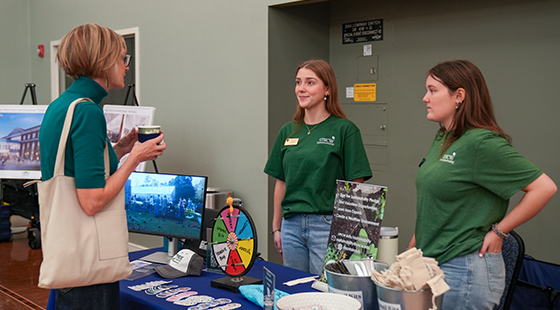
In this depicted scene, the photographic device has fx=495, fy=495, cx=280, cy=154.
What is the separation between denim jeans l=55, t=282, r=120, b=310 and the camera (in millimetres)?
1429

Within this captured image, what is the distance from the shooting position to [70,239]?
1.40 metres

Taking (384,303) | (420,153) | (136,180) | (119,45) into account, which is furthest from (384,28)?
(384,303)

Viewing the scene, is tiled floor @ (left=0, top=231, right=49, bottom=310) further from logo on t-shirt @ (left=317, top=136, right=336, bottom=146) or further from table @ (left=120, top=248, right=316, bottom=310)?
logo on t-shirt @ (left=317, top=136, right=336, bottom=146)

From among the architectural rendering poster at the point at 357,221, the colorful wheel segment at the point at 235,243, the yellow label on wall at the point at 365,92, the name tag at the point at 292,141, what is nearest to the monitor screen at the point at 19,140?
the yellow label on wall at the point at 365,92

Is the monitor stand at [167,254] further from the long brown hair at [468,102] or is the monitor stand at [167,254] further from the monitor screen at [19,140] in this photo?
the monitor screen at [19,140]

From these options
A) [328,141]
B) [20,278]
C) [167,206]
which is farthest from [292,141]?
[20,278]

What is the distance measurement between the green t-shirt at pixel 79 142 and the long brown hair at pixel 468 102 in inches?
45.8

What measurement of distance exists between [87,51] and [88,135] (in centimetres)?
28

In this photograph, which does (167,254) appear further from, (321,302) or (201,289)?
(321,302)

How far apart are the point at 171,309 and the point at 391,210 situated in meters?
2.37

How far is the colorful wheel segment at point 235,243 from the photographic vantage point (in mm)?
1824

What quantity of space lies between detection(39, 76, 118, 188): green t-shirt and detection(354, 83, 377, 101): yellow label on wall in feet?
8.74

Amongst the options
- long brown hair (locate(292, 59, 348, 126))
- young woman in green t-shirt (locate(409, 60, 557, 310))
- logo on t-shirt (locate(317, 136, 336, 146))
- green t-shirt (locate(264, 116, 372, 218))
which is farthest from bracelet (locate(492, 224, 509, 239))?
long brown hair (locate(292, 59, 348, 126))

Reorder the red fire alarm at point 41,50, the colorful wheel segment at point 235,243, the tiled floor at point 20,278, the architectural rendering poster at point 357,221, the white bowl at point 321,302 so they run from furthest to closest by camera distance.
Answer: the red fire alarm at point 41,50 < the tiled floor at point 20,278 < the colorful wheel segment at point 235,243 < the architectural rendering poster at point 357,221 < the white bowl at point 321,302
